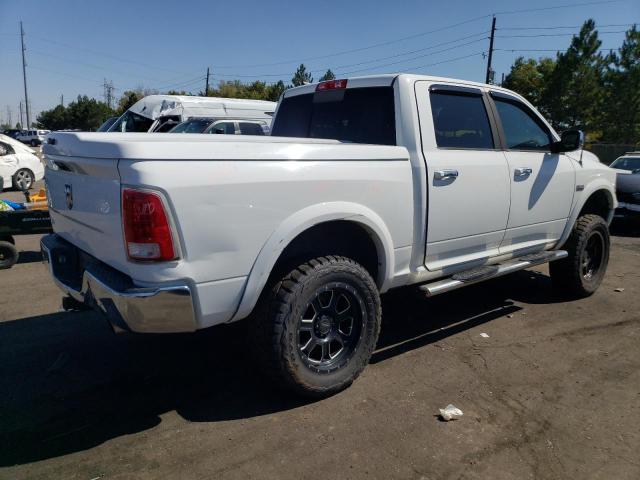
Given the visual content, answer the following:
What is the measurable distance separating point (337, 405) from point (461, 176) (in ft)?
6.20

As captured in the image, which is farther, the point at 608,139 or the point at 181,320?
A: the point at 608,139

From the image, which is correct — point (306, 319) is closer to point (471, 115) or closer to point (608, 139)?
point (471, 115)

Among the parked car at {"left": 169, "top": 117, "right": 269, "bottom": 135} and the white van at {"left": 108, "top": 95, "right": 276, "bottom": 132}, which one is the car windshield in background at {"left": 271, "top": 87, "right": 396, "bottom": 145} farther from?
the white van at {"left": 108, "top": 95, "right": 276, "bottom": 132}

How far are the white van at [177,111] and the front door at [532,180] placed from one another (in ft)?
38.4

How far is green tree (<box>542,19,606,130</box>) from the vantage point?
32.1m

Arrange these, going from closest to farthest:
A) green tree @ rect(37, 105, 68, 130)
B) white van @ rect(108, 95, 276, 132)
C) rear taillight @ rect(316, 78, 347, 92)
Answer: rear taillight @ rect(316, 78, 347, 92) → white van @ rect(108, 95, 276, 132) → green tree @ rect(37, 105, 68, 130)

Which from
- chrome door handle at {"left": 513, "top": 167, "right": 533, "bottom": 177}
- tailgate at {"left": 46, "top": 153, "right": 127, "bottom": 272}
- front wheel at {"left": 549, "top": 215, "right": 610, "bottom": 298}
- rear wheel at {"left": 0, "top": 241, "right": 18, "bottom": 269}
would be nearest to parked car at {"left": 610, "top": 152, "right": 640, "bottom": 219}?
front wheel at {"left": 549, "top": 215, "right": 610, "bottom": 298}

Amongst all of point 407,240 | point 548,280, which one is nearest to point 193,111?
point 548,280

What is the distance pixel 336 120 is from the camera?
14.1 feet

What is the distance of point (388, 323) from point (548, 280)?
2.69 metres

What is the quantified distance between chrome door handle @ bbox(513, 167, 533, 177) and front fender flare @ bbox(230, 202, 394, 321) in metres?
1.61

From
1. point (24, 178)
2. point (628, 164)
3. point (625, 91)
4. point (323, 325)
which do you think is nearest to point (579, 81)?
point (625, 91)

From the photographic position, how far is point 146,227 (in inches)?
97.0

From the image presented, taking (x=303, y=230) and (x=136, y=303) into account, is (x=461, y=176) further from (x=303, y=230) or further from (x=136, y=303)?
(x=136, y=303)
